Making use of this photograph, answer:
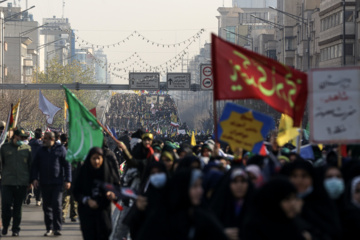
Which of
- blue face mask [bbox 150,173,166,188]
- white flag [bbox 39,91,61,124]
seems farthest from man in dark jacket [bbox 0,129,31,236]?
white flag [bbox 39,91,61,124]

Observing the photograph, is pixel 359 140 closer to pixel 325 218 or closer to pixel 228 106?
pixel 228 106

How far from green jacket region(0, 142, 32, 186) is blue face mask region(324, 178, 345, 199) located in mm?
8320

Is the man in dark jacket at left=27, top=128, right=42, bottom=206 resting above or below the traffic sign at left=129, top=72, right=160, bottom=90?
below

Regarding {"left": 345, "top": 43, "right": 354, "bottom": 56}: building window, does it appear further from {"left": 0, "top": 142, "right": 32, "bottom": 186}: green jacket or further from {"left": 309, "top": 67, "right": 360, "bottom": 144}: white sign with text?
{"left": 309, "top": 67, "right": 360, "bottom": 144}: white sign with text

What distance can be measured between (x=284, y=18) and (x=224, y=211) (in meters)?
89.9

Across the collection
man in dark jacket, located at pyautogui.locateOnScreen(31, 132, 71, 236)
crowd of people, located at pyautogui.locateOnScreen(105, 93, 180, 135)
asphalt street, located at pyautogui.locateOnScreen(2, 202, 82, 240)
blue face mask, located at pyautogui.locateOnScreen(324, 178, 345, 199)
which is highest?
blue face mask, located at pyautogui.locateOnScreen(324, 178, 345, 199)

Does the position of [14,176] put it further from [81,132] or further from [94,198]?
[94,198]

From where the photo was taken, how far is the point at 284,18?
9762cm

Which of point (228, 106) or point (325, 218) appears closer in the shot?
point (325, 218)

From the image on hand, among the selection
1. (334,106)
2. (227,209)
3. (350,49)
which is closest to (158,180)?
(227,209)

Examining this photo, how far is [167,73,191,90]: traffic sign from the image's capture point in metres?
54.2

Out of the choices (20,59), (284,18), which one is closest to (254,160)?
(284,18)

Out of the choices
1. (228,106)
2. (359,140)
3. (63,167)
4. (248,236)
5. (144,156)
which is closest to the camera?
(248,236)

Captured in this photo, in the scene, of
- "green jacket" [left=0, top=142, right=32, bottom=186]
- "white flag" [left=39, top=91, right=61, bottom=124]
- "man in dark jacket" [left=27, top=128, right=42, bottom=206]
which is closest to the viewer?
"green jacket" [left=0, top=142, right=32, bottom=186]
